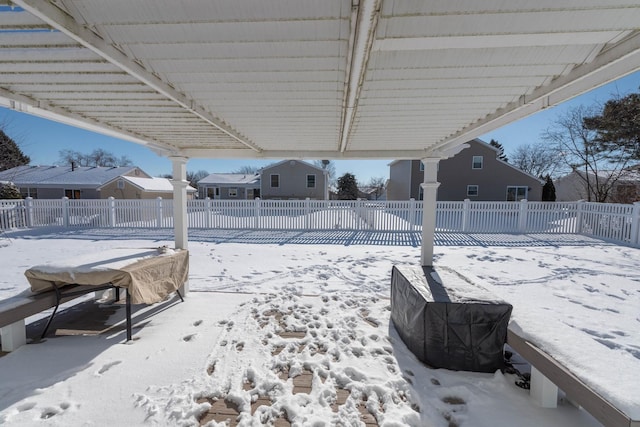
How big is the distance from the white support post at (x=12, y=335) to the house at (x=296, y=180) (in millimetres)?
17811

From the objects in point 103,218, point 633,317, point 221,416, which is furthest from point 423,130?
point 103,218

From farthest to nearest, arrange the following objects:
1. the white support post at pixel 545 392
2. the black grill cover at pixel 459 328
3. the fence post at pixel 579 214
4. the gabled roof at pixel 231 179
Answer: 1. the gabled roof at pixel 231 179
2. the fence post at pixel 579 214
3. the black grill cover at pixel 459 328
4. the white support post at pixel 545 392

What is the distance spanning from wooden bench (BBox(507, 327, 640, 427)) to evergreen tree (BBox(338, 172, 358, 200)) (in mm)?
23647

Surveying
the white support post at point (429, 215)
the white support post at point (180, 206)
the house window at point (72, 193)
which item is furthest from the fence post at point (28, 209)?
the white support post at point (429, 215)

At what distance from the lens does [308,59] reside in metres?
1.66

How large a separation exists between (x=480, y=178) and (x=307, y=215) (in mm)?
13048

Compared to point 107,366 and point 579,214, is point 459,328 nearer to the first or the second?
point 107,366

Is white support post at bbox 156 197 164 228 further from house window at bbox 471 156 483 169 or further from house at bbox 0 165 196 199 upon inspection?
house window at bbox 471 156 483 169

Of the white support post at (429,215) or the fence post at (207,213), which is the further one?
the fence post at (207,213)

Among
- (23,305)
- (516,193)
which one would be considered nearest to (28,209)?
(23,305)

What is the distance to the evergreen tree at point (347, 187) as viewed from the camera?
25.6 m

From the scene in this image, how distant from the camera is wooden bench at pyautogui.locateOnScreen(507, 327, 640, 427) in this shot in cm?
131

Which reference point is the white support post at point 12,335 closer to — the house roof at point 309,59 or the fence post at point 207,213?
the house roof at point 309,59

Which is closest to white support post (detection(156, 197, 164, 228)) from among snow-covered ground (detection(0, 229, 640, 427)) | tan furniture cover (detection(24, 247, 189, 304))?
snow-covered ground (detection(0, 229, 640, 427))
